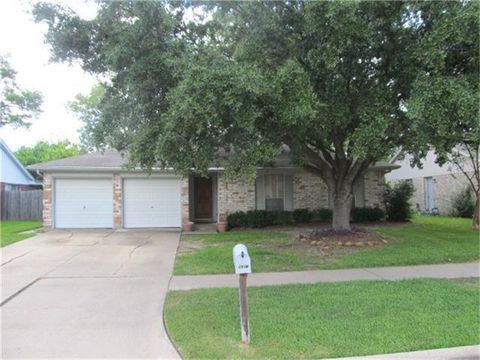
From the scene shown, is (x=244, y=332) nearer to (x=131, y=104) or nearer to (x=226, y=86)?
(x=226, y=86)

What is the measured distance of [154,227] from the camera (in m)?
18.5

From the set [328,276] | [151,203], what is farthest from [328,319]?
[151,203]

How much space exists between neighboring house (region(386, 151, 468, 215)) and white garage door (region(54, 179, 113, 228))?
590 inches

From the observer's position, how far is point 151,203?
18688 mm

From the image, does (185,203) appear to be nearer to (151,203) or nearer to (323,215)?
(151,203)

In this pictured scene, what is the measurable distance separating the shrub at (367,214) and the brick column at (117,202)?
9.72 meters

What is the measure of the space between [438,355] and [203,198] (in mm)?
17029

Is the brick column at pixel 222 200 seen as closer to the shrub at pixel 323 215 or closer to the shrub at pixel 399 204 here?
the shrub at pixel 323 215

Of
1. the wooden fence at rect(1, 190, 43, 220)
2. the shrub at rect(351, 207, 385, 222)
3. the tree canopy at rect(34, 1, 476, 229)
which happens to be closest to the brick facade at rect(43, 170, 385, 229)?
the shrub at rect(351, 207, 385, 222)

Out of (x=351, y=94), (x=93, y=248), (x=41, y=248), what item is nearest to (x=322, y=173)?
(x=351, y=94)

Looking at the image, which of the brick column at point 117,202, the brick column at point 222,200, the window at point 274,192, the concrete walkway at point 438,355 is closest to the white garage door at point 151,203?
the brick column at point 117,202

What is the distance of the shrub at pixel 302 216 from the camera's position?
18516 millimetres

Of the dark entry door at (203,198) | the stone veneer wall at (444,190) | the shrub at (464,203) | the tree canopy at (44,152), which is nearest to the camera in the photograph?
the dark entry door at (203,198)

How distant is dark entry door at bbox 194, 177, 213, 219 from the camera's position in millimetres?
21172
